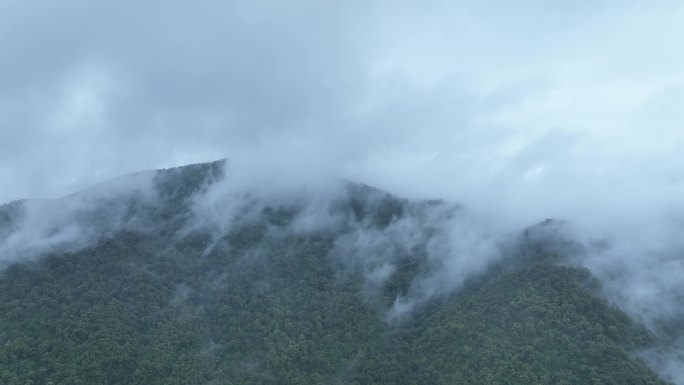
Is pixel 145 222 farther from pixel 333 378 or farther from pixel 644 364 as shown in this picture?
pixel 644 364

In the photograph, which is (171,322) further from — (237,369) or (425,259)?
(425,259)

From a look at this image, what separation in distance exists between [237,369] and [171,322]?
22.1 m

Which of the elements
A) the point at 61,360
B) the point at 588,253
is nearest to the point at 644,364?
the point at 588,253

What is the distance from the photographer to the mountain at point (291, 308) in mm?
129125

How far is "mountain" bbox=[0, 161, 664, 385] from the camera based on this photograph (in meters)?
129

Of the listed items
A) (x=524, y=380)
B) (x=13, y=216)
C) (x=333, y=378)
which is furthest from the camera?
(x=13, y=216)

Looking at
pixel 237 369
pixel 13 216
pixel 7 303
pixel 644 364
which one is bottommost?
pixel 644 364

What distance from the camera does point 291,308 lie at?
16238cm

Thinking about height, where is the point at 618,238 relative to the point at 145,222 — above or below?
below

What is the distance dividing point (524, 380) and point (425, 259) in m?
71.9

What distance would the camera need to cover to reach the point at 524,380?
122m

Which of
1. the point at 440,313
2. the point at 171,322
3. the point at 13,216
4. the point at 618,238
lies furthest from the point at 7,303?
the point at 618,238

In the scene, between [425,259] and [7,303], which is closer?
[7,303]

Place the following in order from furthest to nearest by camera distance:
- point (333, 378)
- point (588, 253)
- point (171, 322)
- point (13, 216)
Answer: point (13, 216) < point (588, 253) < point (171, 322) < point (333, 378)
